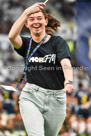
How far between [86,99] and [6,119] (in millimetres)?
1944

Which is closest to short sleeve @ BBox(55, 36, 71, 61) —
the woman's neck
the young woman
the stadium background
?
the young woman

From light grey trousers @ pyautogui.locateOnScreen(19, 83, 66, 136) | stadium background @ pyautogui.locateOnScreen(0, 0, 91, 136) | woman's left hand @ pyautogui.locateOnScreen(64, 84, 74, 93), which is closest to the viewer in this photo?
woman's left hand @ pyautogui.locateOnScreen(64, 84, 74, 93)

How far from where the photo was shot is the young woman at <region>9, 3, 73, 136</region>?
3.83m

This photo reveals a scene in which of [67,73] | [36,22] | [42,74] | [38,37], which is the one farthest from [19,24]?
[67,73]

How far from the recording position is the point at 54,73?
3.99 m

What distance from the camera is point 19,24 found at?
3791mm

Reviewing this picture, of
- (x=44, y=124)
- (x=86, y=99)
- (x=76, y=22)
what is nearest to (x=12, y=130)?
(x=86, y=99)

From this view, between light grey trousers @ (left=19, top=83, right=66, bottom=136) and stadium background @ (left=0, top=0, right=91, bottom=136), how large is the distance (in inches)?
133

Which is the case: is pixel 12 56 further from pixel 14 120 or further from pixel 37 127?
pixel 37 127

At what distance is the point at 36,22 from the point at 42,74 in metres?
0.61

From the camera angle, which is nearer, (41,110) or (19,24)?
(19,24)

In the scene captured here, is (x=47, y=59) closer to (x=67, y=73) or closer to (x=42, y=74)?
(x=42, y=74)

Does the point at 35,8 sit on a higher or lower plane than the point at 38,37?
higher

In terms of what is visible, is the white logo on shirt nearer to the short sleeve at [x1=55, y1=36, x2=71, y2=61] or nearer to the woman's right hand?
the short sleeve at [x1=55, y1=36, x2=71, y2=61]
